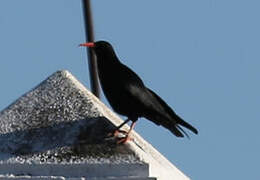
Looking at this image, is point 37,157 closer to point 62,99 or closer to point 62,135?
point 62,135

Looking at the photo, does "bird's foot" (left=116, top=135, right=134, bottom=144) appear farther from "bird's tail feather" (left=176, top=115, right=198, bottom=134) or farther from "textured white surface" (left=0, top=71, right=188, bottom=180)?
"bird's tail feather" (left=176, top=115, right=198, bottom=134)

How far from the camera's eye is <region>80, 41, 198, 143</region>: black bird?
24.4ft

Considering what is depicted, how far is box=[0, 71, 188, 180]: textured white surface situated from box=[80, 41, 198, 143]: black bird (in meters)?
1.98

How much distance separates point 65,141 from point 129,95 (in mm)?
3026

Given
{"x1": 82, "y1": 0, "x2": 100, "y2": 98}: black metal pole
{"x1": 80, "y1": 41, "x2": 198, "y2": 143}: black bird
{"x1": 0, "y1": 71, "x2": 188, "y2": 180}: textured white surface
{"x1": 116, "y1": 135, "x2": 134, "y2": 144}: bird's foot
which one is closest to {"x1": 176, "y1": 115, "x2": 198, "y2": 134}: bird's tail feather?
{"x1": 80, "y1": 41, "x2": 198, "y2": 143}: black bird

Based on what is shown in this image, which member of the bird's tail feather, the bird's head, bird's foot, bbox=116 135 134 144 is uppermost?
the bird's head

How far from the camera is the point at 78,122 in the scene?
494cm

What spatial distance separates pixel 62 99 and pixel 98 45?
3.61 m

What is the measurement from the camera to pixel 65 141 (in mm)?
4832

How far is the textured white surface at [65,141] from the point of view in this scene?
15.0 ft

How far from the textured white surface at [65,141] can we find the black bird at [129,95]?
1980 millimetres

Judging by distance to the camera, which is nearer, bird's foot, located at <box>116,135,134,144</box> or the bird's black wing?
bird's foot, located at <box>116,135,134,144</box>

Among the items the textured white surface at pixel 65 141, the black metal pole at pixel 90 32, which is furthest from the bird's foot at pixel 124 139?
the black metal pole at pixel 90 32

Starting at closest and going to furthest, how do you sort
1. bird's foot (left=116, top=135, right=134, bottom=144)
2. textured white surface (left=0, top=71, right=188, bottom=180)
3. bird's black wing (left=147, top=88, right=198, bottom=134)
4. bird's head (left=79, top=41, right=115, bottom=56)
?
textured white surface (left=0, top=71, right=188, bottom=180)
bird's foot (left=116, top=135, right=134, bottom=144)
bird's black wing (left=147, top=88, right=198, bottom=134)
bird's head (left=79, top=41, right=115, bottom=56)
